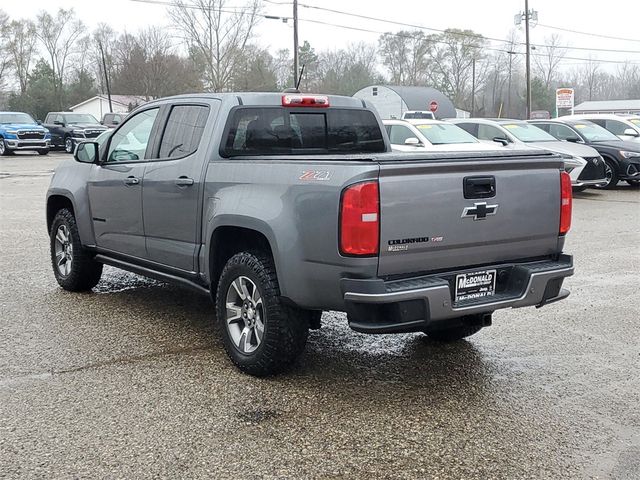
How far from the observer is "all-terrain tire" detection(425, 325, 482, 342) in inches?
216

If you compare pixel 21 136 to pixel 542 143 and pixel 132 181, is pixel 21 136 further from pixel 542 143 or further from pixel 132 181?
pixel 132 181

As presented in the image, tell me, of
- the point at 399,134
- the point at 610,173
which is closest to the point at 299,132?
the point at 399,134

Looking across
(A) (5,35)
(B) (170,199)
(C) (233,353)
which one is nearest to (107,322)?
(B) (170,199)

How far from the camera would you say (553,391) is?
4602 mm

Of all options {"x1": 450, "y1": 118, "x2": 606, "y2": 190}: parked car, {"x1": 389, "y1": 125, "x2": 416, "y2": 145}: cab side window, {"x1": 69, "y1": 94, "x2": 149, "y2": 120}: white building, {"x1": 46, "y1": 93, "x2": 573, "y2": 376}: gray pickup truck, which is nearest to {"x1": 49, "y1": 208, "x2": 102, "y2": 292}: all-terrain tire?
{"x1": 46, "y1": 93, "x2": 573, "y2": 376}: gray pickup truck

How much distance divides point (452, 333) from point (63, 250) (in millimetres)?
3985

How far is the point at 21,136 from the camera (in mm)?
32375

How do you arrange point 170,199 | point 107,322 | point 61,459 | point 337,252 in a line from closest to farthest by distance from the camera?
point 61,459 < point 337,252 < point 170,199 < point 107,322

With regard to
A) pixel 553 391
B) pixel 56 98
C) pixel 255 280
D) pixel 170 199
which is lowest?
pixel 553 391

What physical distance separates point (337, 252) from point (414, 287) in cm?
47

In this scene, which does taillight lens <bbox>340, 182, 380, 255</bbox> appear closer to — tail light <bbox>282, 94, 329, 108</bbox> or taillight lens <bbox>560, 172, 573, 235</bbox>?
taillight lens <bbox>560, 172, 573, 235</bbox>

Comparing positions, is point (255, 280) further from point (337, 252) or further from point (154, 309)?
point (154, 309)

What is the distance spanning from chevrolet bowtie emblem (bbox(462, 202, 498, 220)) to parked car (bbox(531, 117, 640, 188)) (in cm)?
1370

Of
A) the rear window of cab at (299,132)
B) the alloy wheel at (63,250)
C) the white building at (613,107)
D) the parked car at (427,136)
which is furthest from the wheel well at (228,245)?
the white building at (613,107)
